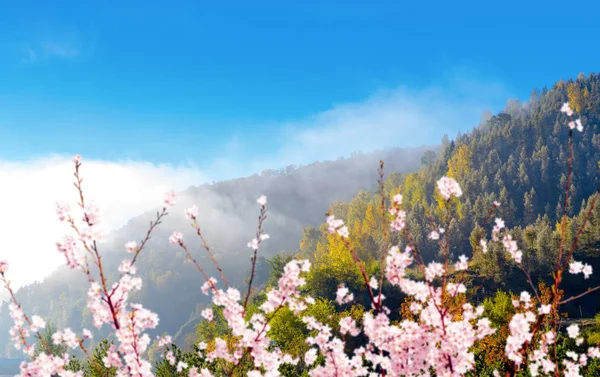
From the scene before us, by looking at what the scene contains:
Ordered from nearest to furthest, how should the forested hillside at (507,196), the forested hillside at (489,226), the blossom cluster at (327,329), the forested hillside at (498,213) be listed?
1. the blossom cluster at (327,329)
2. the forested hillside at (489,226)
3. the forested hillside at (498,213)
4. the forested hillside at (507,196)

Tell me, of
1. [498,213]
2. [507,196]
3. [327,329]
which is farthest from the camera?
[507,196]

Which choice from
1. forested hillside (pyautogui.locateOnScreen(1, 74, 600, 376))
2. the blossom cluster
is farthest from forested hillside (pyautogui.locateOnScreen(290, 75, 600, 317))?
the blossom cluster

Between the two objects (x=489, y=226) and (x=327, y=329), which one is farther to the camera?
(x=489, y=226)

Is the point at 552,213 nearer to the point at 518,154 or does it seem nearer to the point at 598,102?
the point at 518,154

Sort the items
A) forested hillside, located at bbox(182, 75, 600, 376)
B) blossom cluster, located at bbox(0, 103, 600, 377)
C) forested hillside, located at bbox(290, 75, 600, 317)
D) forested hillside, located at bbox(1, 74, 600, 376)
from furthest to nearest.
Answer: forested hillside, located at bbox(290, 75, 600, 317) → forested hillside, located at bbox(1, 74, 600, 376) → forested hillside, located at bbox(182, 75, 600, 376) → blossom cluster, located at bbox(0, 103, 600, 377)

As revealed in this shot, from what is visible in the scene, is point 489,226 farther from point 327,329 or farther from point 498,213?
point 327,329

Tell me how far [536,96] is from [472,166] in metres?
96.9

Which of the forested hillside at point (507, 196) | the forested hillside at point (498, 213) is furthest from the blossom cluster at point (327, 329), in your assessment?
the forested hillside at point (507, 196)

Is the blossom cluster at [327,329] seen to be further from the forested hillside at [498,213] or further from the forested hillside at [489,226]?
the forested hillside at [498,213]

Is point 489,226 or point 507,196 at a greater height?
point 507,196

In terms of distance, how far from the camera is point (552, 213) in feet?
329

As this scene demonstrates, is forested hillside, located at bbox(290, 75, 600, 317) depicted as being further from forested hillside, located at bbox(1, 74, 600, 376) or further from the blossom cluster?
the blossom cluster

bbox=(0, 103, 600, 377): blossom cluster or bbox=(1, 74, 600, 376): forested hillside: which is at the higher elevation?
bbox=(1, 74, 600, 376): forested hillside

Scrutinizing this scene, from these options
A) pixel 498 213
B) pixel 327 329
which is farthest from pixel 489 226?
pixel 327 329
